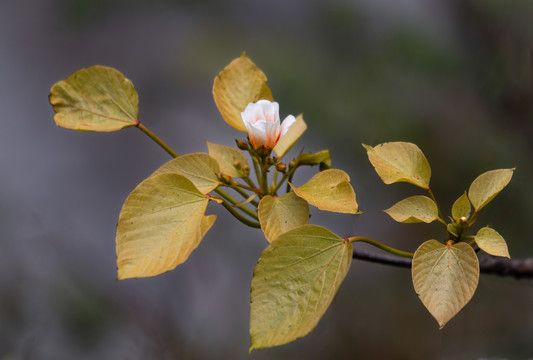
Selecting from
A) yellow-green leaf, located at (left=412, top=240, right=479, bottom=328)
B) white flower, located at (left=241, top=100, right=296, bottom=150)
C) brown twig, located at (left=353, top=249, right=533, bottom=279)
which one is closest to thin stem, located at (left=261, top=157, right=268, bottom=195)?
white flower, located at (left=241, top=100, right=296, bottom=150)

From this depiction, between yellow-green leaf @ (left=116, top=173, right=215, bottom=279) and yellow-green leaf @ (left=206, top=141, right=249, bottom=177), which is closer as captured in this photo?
yellow-green leaf @ (left=116, top=173, right=215, bottom=279)

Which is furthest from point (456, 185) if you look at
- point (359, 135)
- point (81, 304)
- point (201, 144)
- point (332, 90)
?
point (81, 304)

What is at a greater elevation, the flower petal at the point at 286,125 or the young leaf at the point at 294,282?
the flower petal at the point at 286,125

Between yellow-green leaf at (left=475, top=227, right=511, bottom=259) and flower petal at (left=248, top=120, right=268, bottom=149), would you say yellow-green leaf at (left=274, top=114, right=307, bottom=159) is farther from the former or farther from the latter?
yellow-green leaf at (left=475, top=227, right=511, bottom=259)

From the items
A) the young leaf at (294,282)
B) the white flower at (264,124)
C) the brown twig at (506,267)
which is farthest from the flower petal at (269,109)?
the brown twig at (506,267)

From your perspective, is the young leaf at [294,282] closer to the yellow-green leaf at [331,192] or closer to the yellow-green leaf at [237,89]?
the yellow-green leaf at [331,192]

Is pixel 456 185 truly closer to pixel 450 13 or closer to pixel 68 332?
pixel 450 13
